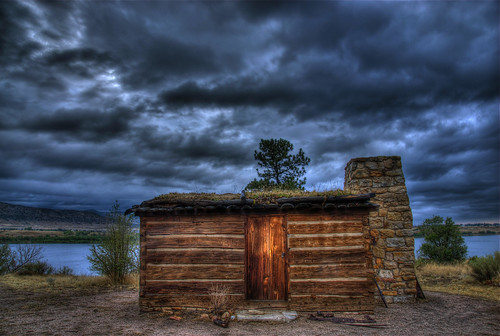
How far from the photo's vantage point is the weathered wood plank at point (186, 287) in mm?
8593

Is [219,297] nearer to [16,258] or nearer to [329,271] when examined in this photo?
[329,271]

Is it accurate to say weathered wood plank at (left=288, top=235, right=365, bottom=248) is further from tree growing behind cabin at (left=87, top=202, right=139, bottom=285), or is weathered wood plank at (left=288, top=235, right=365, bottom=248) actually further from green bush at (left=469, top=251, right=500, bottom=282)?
tree growing behind cabin at (left=87, top=202, right=139, bottom=285)

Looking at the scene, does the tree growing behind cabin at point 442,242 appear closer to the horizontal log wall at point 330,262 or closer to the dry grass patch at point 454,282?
the dry grass patch at point 454,282

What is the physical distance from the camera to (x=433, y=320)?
8156 mm

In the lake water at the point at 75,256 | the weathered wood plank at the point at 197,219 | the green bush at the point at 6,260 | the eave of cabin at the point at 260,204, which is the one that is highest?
the eave of cabin at the point at 260,204

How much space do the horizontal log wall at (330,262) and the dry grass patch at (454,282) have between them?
5.94 metres

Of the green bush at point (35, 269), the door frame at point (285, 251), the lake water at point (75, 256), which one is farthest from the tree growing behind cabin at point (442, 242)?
the green bush at point (35, 269)

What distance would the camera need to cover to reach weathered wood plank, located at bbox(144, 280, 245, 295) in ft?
28.2

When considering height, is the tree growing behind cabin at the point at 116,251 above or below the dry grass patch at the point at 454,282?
above

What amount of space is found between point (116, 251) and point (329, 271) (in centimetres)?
1081

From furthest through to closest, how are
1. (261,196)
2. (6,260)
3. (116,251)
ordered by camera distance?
(6,260) < (116,251) < (261,196)

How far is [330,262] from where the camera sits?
339 inches

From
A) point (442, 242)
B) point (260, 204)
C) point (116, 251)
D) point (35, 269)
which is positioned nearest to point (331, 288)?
point (260, 204)

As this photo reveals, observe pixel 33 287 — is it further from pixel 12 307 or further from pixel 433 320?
pixel 433 320
